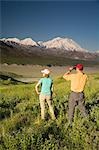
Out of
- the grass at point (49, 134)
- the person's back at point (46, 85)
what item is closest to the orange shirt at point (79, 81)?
the grass at point (49, 134)

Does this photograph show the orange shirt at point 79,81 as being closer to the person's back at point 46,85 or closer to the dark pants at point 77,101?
the dark pants at point 77,101

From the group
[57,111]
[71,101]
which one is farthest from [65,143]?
[57,111]

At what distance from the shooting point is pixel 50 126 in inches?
419

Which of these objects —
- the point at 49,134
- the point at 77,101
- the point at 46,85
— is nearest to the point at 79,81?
the point at 77,101

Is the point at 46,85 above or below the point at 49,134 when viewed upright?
above

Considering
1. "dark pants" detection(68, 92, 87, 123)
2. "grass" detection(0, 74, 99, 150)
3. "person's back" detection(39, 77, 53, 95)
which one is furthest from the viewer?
"person's back" detection(39, 77, 53, 95)

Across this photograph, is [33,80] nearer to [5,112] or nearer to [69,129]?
[5,112]

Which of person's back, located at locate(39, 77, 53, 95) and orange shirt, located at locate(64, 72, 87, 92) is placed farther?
person's back, located at locate(39, 77, 53, 95)

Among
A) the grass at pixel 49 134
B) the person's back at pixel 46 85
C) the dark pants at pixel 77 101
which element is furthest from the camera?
the person's back at pixel 46 85

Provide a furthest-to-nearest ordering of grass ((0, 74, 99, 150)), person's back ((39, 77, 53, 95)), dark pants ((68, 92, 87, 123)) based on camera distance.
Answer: person's back ((39, 77, 53, 95)) < dark pants ((68, 92, 87, 123)) < grass ((0, 74, 99, 150))

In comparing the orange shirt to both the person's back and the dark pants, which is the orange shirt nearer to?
the dark pants

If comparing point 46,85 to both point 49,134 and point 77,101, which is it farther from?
point 49,134

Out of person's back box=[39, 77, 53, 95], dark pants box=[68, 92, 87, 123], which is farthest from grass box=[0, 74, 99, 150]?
person's back box=[39, 77, 53, 95]

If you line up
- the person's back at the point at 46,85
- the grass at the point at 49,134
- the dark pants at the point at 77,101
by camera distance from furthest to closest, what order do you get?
1. the person's back at the point at 46,85
2. the dark pants at the point at 77,101
3. the grass at the point at 49,134
